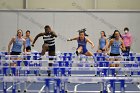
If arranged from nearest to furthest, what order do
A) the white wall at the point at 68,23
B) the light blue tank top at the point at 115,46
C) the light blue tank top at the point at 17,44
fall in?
the light blue tank top at the point at 115,46, the light blue tank top at the point at 17,44, the white wall at the point at 68,23

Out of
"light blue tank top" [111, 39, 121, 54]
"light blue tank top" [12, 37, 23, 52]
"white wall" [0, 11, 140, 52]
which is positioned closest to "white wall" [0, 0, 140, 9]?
"white wall" [0, 11, 140, 52]

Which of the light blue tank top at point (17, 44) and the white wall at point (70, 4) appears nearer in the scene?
the light blue tank top at point (17, 44)

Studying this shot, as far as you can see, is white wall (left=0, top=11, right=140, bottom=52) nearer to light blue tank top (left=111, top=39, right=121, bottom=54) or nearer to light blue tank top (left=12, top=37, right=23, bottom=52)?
light blue tank top (left=12, top=37, right=23, bottom=52)

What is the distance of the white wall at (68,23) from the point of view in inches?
798

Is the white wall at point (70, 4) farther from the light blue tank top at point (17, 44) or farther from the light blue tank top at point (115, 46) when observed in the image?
the light blue tank top at point (115, 46)

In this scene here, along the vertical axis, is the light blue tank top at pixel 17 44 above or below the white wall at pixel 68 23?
below

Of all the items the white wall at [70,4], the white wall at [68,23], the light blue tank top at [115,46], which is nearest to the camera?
the light blue tank top at [115,46]

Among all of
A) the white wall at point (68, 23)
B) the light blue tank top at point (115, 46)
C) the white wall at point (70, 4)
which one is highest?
the white wall at point (70, 4)

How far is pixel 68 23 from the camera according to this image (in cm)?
2045

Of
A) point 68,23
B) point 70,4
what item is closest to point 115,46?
point 68,23

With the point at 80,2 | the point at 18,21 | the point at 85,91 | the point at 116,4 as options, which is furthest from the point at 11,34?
the point at 85,91

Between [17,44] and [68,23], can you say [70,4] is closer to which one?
[68,23]

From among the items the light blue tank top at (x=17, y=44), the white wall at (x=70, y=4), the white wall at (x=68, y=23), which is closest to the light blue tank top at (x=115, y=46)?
the light blue tank top at (x=17, y=44)

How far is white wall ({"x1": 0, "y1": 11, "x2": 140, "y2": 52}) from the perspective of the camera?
20.3 meters
